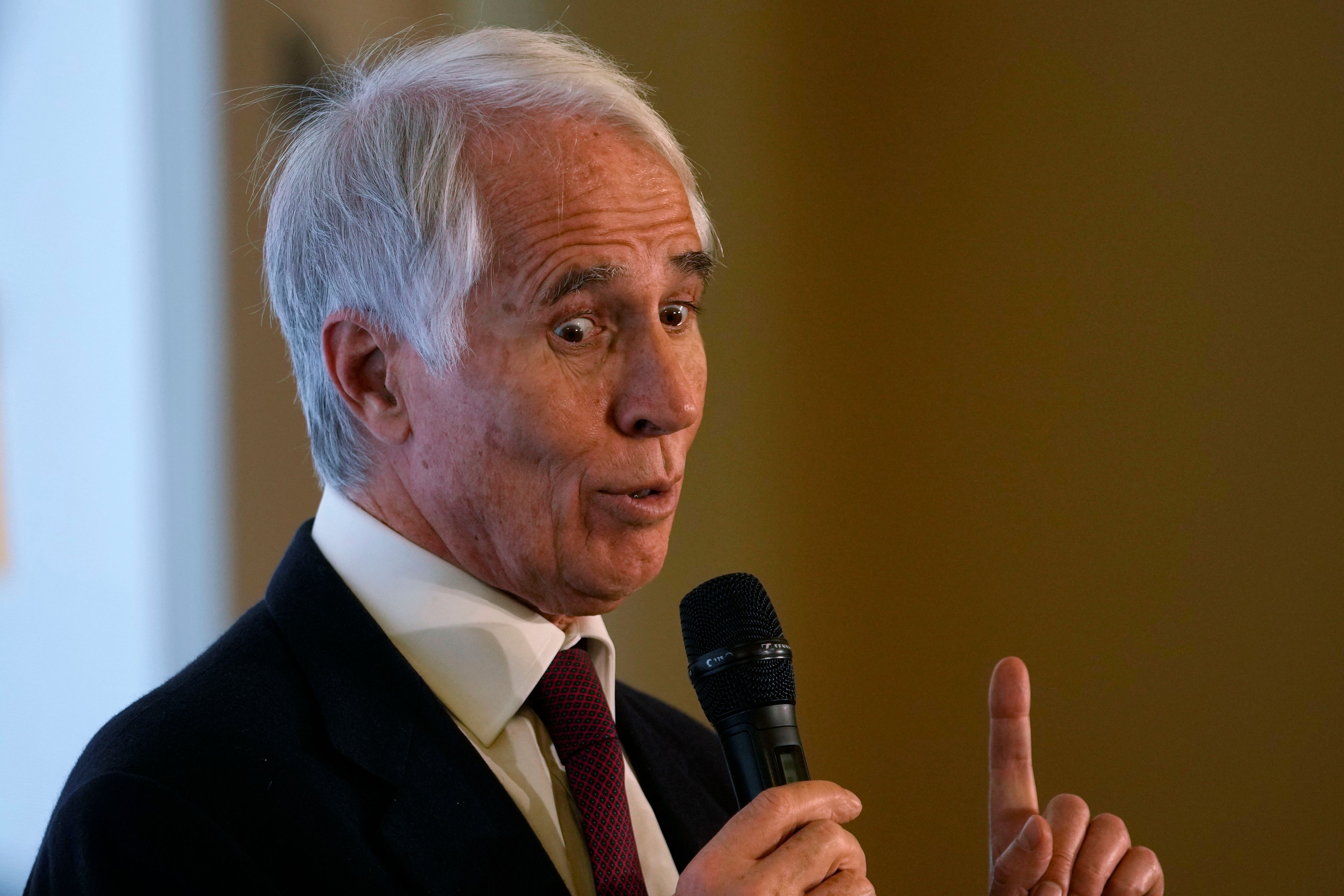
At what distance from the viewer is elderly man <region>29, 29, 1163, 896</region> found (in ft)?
3.30

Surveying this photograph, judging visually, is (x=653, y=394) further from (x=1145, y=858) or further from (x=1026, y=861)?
(x=1145, y=858)

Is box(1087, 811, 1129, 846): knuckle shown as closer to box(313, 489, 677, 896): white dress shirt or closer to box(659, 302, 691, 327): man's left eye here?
box(313, 489, 677, 896): white dress shirt

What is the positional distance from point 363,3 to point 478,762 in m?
1.66

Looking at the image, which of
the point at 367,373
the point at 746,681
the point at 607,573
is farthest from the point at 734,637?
the point at 367,373

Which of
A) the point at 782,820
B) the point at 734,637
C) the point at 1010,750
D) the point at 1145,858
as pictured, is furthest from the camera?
the point at 1010,750

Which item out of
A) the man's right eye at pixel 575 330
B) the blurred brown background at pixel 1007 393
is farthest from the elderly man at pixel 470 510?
the blurred brown background at pixel 1007 393

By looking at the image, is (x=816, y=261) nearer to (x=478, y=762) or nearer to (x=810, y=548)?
(x=810, y=548)

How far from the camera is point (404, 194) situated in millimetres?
1141

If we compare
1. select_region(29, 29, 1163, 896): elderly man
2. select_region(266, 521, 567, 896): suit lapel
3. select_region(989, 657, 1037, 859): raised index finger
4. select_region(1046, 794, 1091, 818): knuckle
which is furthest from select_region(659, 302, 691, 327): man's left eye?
select_region(1046, 794, 1091, 818): knuckle

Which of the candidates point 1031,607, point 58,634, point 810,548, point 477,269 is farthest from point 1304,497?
point 58,634

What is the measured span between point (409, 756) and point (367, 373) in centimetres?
42

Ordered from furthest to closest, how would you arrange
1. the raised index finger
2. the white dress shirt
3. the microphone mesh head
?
the raised index finger → the white dress shirt → the microphone mesh head

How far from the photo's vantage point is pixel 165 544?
1869 millimetres

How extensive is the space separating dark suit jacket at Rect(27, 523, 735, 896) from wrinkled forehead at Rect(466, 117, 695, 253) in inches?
16.9
